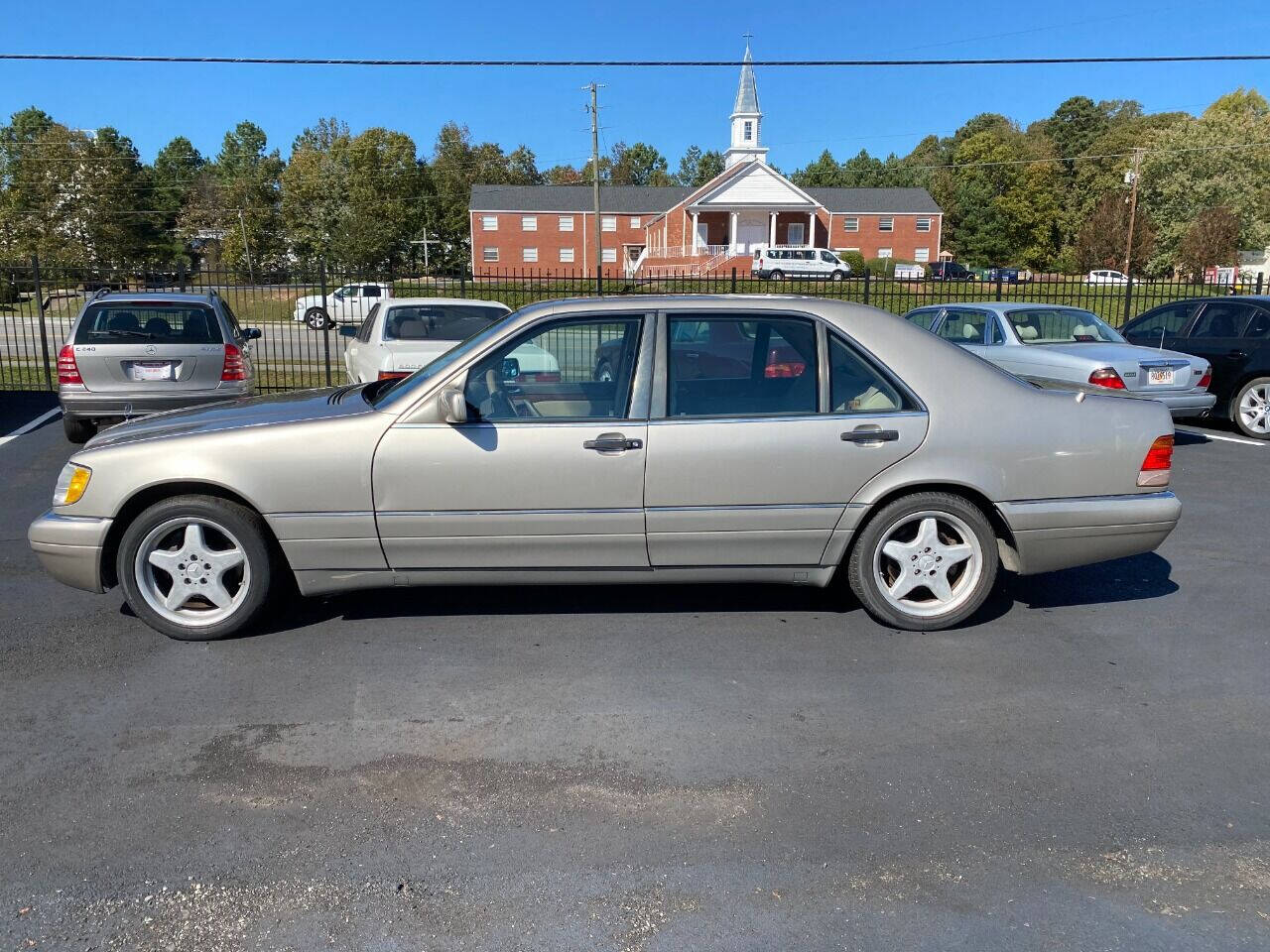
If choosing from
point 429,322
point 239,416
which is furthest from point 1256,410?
point 239,416

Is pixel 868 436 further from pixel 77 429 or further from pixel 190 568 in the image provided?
pixel 77 429

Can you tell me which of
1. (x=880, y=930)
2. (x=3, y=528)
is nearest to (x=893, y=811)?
(x=880, y=930)

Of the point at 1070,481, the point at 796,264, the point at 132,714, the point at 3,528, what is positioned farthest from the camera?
the point at 796,264

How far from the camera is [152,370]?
30.9 ft

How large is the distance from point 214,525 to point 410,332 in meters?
6.48

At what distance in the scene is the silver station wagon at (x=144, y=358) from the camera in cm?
932

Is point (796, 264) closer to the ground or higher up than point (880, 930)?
higher up

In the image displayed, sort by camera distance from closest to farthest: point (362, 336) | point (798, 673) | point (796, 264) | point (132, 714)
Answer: point (132, 714), point (798, 673), point (362, 336), point (796, 264)

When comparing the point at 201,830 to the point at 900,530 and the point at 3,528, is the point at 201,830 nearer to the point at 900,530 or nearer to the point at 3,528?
the point at 900,530

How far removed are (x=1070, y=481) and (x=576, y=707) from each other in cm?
263

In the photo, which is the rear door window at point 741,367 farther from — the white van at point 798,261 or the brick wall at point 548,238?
the brick wall at point 548,238

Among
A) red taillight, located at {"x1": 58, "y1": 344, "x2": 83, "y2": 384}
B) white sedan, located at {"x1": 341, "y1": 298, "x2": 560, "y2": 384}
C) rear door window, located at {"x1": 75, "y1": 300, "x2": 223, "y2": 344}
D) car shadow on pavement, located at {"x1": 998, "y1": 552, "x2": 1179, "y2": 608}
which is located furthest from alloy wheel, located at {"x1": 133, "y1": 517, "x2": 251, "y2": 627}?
red taillight, located at {"x1": 58, "y1": 344, "x2": 83, "y2": 384}

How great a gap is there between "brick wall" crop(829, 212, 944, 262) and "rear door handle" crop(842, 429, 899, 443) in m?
62.9

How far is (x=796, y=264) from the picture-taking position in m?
47.4
